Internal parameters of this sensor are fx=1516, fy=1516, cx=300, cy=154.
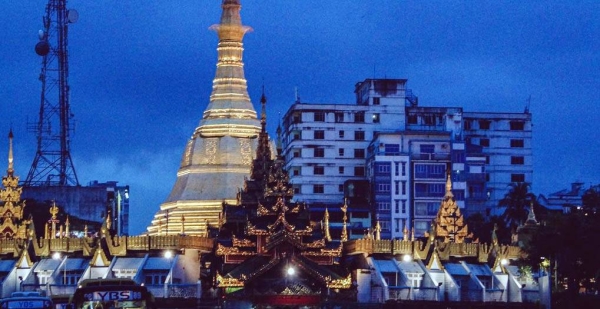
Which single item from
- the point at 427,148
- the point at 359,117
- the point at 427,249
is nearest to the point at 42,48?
the point at 359,117

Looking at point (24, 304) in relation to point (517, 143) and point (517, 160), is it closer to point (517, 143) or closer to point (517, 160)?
point (517, 143)

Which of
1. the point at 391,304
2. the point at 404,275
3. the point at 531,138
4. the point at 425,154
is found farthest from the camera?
the point at 531,138

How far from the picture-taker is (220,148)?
96.6 m

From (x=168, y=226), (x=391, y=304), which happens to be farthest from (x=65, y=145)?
(x=391, y=304)

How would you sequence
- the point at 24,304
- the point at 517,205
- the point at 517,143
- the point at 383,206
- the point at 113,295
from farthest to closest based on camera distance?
the point at 517,143 → the point at 383,206 → the point at 517,205 → the point at 113,295 → the point at 24,304

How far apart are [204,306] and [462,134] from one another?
60.3 m

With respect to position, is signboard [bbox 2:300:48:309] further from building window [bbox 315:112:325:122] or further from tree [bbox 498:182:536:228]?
building window [bbox 315:112:325:122]

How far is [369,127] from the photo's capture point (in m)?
126

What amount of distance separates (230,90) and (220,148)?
3993 mm

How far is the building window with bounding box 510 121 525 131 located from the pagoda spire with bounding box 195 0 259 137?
127 ft

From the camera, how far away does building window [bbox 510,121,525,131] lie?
131 m

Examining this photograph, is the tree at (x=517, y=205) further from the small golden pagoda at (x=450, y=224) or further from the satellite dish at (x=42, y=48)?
the satellite dish at (x=42, y=48)

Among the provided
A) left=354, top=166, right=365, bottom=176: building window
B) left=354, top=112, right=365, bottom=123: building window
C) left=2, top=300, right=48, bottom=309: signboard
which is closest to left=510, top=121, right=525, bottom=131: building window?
left=354, top=112, right=365, bottom=123: building window

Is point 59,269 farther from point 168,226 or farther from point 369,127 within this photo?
point 369,127
